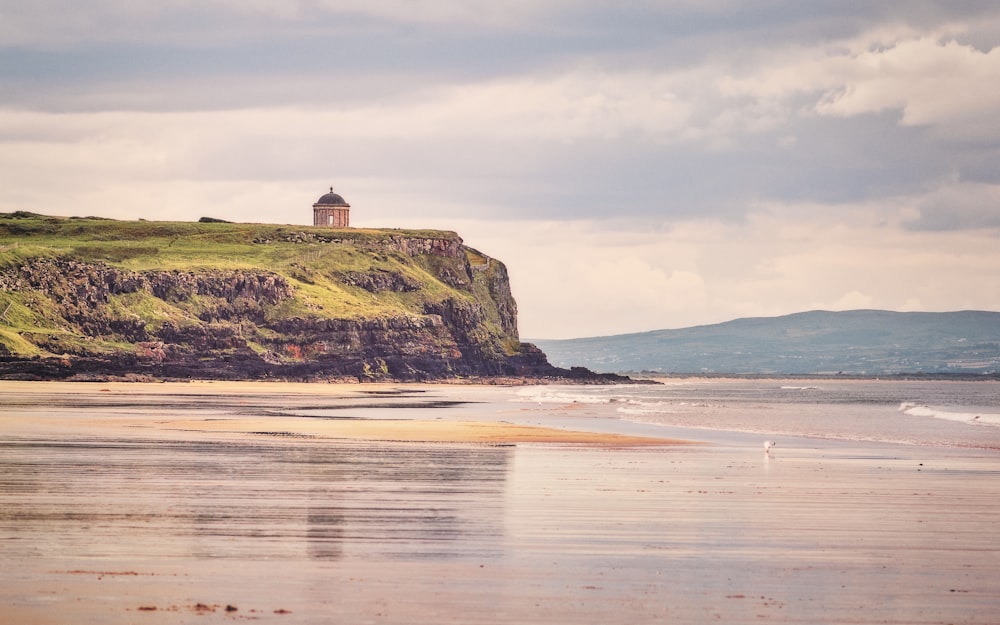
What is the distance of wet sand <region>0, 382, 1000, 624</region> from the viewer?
1598 centimetres

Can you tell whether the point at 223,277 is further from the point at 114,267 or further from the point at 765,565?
the point at 765,565

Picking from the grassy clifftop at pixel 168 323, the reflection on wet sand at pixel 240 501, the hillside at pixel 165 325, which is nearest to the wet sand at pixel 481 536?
the reflection on wet sand at pixel 240 501

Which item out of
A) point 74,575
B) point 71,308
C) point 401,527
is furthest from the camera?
point 71,308

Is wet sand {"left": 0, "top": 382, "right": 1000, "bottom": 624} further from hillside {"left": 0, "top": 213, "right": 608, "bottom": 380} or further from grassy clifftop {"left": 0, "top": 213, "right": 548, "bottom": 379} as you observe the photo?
grassy clifftop {"left": 0, "top": 213, "right": 548, "bottom": 379}

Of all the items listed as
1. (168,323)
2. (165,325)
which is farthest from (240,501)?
(168,323)

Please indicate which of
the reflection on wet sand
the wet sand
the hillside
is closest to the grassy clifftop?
the hillside

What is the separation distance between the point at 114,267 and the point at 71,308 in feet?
55.0

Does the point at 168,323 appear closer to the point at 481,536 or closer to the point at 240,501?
the point at 240,501

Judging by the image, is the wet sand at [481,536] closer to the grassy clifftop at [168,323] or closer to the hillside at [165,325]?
the hillside at [165,325]

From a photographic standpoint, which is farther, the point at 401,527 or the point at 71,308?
the point at 71,308

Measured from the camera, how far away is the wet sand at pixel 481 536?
52.4 feet

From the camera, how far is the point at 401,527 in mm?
22500

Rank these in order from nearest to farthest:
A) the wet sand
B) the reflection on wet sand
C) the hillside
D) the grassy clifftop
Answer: the wet sand → the reflection on wet sand → the hillside → the grassy clifftop

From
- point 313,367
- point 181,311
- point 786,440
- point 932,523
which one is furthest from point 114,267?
point 932,523
